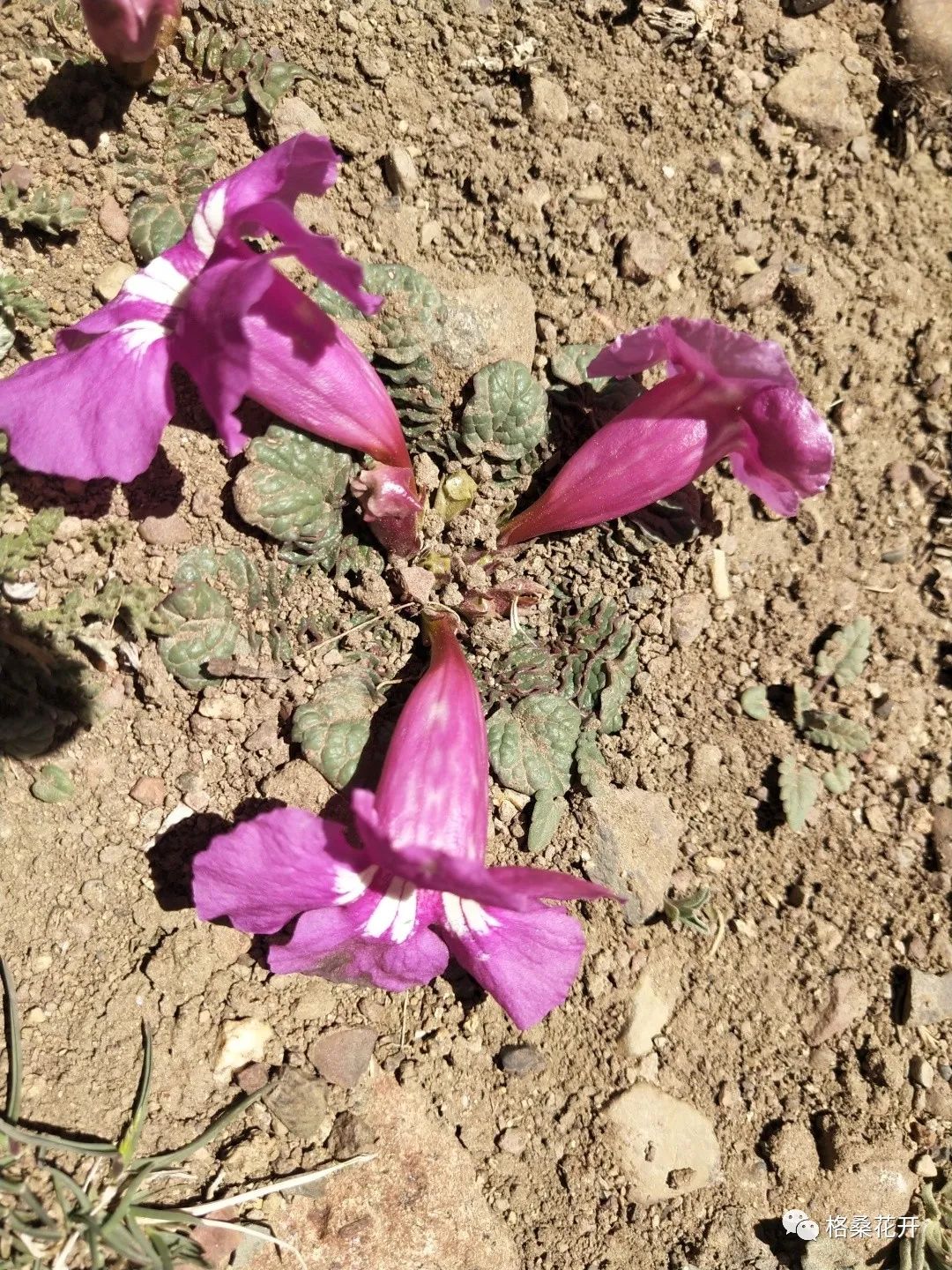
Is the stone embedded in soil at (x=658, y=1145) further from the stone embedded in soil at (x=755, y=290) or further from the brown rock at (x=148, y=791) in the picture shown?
the stone embedded in soil at (x=755, y=290)

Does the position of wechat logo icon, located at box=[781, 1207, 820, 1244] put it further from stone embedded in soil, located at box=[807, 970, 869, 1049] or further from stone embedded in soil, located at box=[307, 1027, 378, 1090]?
stone embedded in soil, located at box=[307, 1027, 378, 1090]

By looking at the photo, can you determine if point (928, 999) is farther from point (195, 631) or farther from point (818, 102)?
point (818, 102)

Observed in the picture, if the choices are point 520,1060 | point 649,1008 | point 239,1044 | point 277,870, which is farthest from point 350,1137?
point 277,870

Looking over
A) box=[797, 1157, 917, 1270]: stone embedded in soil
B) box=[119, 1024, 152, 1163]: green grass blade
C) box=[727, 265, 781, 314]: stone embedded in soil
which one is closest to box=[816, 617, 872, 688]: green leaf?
box=[727, 265, 781, 314]: stone embedded in soil

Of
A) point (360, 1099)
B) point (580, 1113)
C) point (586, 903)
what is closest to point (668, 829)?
point (586, 903)

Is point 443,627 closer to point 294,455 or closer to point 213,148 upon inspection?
point 294,455

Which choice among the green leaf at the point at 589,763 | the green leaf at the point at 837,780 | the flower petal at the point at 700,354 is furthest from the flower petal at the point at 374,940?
the green leaf at the point at 837,780

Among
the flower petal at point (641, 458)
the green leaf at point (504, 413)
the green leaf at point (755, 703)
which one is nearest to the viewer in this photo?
the flower petal at point (641, 458)
